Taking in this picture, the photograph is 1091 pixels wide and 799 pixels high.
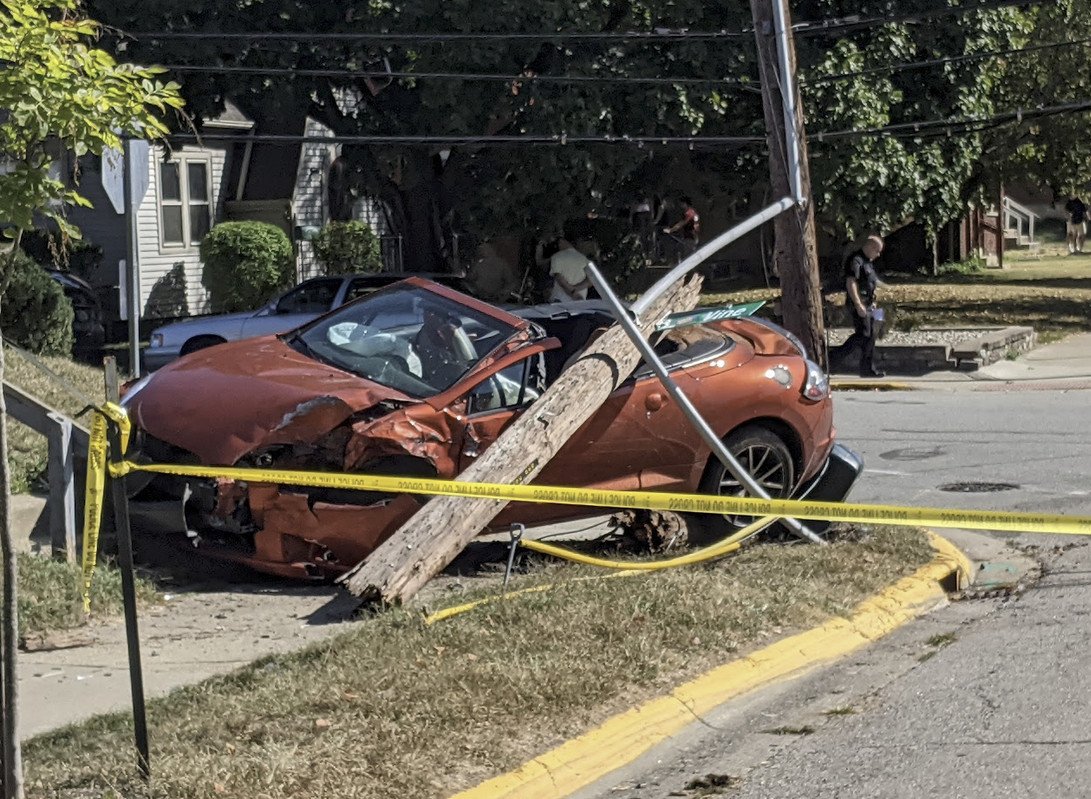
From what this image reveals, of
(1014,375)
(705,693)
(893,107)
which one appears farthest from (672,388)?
(893,107)

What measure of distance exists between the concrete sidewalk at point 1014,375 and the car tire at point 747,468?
360 inches

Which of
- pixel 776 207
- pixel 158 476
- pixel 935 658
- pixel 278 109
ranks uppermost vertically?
pixel 278 109

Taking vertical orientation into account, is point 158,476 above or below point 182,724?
above

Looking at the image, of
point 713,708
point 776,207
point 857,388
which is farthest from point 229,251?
point 713,708

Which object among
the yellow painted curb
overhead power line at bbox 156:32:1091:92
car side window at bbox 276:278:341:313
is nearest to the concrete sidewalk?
overhead power line at bbox 156:32:1091:92

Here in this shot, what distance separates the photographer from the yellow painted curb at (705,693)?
5.52 m

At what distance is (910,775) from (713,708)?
1084mm

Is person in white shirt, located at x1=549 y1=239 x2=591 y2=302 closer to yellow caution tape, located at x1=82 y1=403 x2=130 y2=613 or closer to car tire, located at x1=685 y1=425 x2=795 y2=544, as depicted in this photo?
car tire, located at x1=685 y1=425 x2=795 y2=544

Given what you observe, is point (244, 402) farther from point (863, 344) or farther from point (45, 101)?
point (863, 344)

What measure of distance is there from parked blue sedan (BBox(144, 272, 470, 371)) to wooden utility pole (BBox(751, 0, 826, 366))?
230 inches

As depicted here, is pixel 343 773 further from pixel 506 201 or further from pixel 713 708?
pixel 506 201

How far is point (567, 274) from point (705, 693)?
42.0ft

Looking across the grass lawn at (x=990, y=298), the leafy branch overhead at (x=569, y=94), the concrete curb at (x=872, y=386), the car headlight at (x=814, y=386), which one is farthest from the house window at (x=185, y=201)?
the car headlight at (x=814, y=386)

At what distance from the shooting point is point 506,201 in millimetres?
21484
